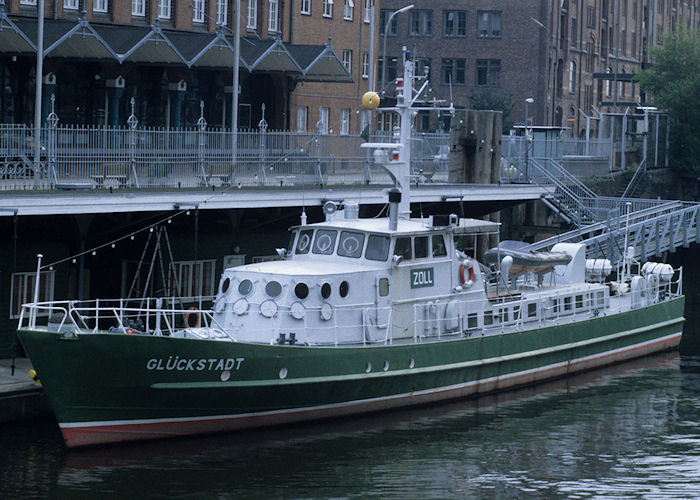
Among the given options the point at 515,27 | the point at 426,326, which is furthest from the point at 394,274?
the point at 515,27

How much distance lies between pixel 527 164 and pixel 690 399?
16637 mm

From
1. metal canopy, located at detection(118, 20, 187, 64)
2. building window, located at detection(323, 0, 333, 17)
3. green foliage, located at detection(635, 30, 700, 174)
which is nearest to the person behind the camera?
metal canopy, located at detection(118, 20, 187, 64)

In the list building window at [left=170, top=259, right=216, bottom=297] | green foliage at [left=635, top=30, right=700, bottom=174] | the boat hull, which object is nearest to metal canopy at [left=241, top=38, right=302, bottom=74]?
building window at [left=170, top=259, right=216, bottom=297]

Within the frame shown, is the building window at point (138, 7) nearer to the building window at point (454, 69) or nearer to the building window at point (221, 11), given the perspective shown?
the building window at point (221, 11)

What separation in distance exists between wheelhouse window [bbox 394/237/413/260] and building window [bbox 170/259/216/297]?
6.39 meters

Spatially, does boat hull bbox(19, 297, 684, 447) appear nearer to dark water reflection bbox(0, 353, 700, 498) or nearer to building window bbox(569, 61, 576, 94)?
dark water reflection bbox(0, 353, 700, 498)

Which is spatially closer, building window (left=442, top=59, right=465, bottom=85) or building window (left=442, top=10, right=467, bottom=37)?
building window (left=442, top=10, right=467, bottom=37)

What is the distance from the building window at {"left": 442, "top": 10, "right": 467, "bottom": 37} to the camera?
86.6 meters

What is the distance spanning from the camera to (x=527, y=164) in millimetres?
45406

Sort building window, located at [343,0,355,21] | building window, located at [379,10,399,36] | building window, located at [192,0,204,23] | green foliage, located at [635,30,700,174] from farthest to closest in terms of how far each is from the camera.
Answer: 1. building window, located at [379,10,399,36]
2. green foliage, located at [635,30,700,174]
3. building window, located at [343,0,355,21]
4. building window, located at [192,0,204,23]

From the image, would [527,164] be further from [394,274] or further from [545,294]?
[394,274]

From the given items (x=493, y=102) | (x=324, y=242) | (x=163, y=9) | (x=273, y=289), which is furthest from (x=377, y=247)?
(x=493, y=102)

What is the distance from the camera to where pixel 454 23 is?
8669cm

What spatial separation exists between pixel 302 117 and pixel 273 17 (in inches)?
200
